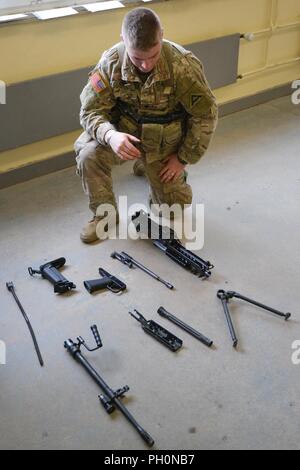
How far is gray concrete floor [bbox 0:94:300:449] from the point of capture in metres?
1.31

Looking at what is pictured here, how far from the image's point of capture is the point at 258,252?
1976 millimetres

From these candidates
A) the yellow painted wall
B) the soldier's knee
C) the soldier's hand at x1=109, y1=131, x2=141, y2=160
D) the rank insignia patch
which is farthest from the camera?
the yellow painted wall

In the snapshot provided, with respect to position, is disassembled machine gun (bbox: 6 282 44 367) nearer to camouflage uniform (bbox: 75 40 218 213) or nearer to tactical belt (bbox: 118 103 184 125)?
camouflage uniform (bbox: 75 40 218 213)

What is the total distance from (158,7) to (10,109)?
103 cm

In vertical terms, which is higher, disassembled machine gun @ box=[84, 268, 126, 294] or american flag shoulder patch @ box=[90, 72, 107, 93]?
american flag shoulder patch @ box=[90, 72, 107, 93]

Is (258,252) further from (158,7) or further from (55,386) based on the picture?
(158,7)

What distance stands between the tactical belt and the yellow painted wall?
63 cm

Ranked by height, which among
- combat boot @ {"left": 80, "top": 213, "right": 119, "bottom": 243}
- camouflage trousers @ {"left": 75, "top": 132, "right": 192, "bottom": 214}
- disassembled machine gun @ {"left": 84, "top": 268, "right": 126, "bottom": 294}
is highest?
camouflage trousers @ {"left": 75, "top": 132, "right": 192, "bottom": 214}

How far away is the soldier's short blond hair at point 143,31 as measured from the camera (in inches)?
62.5

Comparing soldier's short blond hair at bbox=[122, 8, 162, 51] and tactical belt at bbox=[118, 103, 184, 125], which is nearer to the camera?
soldier's short blond hair at bbox=[122, 8, 162, 51]

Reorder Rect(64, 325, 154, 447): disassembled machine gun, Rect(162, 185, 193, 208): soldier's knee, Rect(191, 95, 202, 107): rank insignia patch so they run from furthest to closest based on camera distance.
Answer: Rect(162, 185, 193, 208): soldier's knee → Rect(191, 95, 202, 107): rank insignia patch → Rect(64, 325, 154, 447): disassembled machine gun

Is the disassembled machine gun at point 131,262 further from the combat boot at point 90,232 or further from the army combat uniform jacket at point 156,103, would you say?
the army combat uniform jacket at point 156,103

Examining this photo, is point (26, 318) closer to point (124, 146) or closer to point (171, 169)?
point (124, 146)

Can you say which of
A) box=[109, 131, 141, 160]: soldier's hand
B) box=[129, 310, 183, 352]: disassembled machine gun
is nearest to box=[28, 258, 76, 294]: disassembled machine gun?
box=[129, 310, 183, 352]: disassembled machine gun
